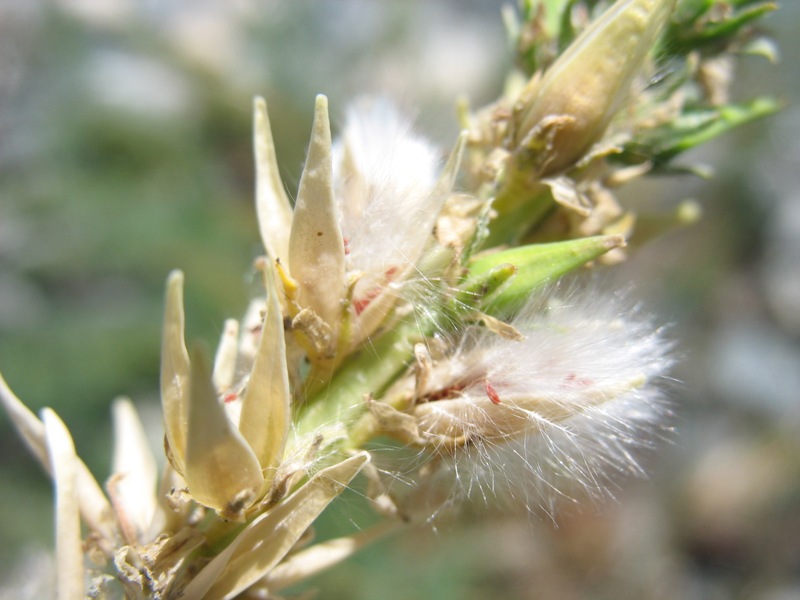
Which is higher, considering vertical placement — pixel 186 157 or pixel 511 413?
pixel 186 157

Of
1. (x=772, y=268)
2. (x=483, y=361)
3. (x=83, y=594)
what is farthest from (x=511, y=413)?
(x=772, y=268)

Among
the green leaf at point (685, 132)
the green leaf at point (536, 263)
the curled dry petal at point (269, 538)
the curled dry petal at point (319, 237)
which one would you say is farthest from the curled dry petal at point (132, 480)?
the green leaf at point (685, 132)

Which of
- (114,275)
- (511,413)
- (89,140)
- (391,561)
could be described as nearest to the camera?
(511,413)

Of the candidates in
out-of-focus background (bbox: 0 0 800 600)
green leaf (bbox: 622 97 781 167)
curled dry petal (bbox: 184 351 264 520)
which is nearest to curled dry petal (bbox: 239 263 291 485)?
curled dry petal (bbox: 184 351 264 520)

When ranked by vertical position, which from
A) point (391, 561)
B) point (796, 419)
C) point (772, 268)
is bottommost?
point (796, 419)

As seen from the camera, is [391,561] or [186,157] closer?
Answer: [391,561]

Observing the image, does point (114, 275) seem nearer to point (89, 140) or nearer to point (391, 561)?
point (89, 140)

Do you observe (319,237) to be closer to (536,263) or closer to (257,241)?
(536,263)
